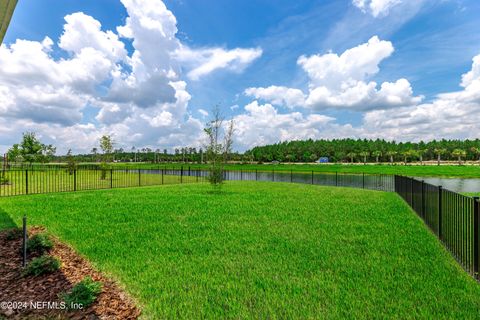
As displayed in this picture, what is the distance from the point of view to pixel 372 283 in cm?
390

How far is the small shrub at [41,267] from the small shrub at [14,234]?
228 centimetres

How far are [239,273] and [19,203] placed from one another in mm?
10668

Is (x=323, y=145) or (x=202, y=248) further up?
(x=323, y=145)

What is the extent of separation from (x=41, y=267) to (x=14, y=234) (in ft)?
9.15

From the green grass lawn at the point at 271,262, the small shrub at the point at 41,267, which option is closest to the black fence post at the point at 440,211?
the green grass lawn at the point at 271,262

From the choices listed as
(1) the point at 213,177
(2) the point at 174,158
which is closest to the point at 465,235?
(1) the point at 213,177

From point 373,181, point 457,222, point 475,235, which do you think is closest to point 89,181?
point 457,222

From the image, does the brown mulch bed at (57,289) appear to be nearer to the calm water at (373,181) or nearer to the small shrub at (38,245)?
the small shrub at (38,245)

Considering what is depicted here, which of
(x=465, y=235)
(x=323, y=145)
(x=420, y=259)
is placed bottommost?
(x=420, y=259)

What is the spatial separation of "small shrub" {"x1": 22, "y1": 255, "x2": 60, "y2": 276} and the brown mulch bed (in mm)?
81

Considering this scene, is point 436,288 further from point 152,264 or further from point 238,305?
point 152,264

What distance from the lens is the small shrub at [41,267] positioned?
13.9ft

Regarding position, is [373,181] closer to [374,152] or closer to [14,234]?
[14,234]

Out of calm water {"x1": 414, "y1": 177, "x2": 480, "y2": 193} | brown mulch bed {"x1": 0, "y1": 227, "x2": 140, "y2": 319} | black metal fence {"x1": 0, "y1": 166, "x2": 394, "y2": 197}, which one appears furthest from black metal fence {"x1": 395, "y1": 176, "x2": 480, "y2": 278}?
calm water {"x1": 414, "y1": 177, "x2": 480, "y2": 193}
